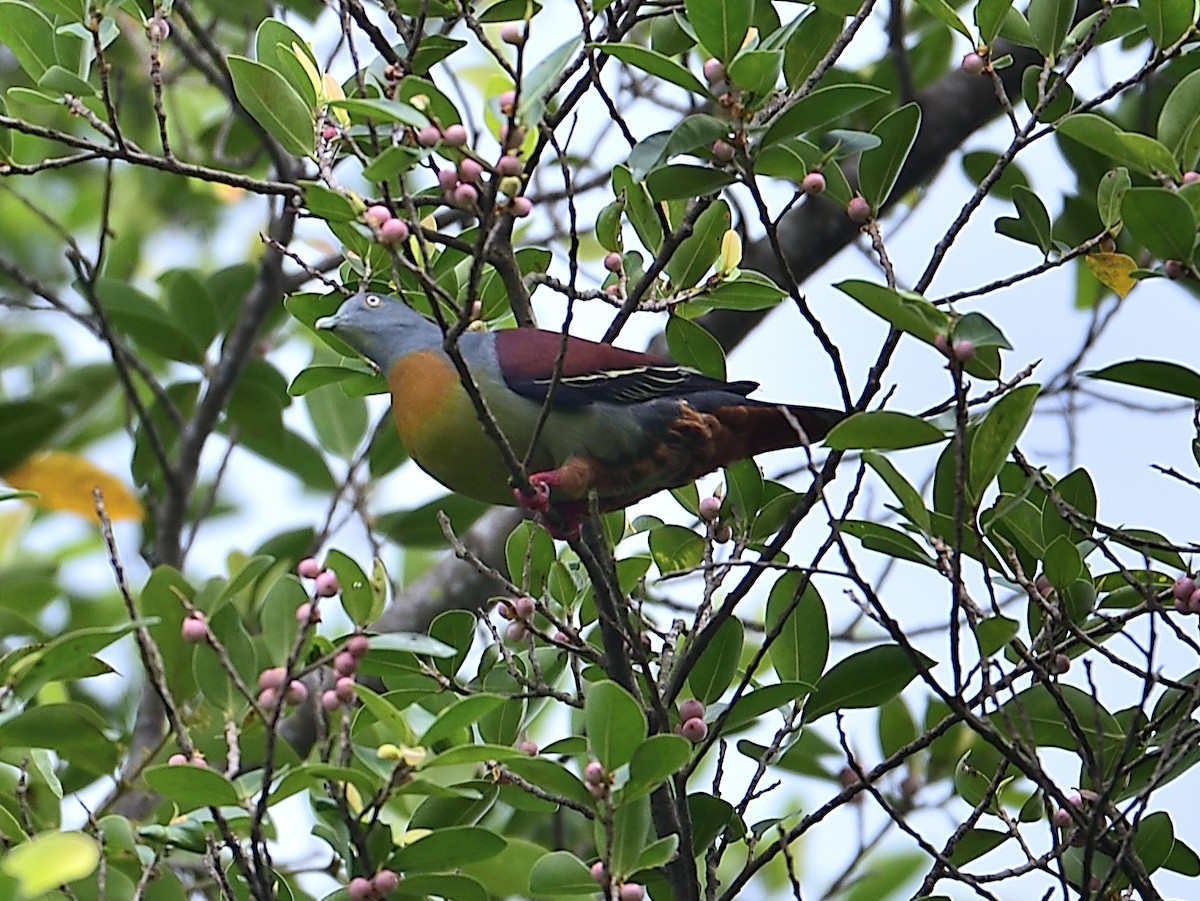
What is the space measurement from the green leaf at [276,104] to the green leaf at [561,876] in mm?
1039

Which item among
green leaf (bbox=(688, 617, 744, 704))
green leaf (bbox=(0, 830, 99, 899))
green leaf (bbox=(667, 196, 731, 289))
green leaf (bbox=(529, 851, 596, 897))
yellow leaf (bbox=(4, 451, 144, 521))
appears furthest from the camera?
yellow leaf (bbox=(4, 451, 144, 521))

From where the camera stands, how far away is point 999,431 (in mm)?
1961

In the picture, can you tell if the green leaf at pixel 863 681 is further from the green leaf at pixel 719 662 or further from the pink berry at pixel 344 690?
the pink berry at pixel 344 690

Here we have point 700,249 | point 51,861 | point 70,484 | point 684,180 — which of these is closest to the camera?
point 51,861

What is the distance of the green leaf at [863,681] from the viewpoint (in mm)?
2271

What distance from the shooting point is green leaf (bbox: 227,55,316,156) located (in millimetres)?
2154

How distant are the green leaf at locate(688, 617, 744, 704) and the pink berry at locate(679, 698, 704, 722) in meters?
0.12

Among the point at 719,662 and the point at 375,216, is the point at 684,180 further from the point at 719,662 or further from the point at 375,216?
the point at 719,662

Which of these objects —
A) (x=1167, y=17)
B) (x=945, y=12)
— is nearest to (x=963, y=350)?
(x=945, y=12)

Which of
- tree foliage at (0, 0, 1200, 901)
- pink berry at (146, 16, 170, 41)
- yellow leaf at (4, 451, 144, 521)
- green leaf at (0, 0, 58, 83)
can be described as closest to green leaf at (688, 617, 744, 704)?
tree foliage at (0, 0, 1200, 901)

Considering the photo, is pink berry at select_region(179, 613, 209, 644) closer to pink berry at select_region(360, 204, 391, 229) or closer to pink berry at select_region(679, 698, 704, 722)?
pink berry at select_region(360, 204, 391, 229)

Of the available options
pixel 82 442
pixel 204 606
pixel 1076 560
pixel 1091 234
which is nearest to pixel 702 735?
pixel 1076 560

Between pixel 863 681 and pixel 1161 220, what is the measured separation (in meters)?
0.77

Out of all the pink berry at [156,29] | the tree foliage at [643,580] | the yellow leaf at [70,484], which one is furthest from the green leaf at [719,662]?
the yellow leaf at [70,484]
